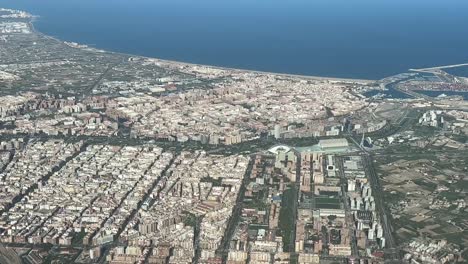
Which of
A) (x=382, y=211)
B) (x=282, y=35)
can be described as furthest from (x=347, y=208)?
(x=282, y=35)

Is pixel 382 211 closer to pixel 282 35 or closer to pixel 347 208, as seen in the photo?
pixel 347 208

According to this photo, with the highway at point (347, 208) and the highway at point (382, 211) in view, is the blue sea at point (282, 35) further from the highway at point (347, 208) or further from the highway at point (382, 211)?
the highway at point (347, 208)

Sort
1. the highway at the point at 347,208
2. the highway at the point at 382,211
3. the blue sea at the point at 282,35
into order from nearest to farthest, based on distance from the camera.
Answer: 1. the highway at the point at 382,211
2. the highway at the point at 347,208
3. the blue sea at the point at 282,35

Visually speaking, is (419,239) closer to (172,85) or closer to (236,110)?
(236,110)

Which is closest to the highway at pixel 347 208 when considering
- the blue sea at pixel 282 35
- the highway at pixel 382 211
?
the highway at pixel 382 211

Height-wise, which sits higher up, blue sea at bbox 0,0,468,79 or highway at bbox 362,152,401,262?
blue sea at bbox 0,0,468,79

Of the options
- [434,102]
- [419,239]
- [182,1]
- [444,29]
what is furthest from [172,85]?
[182,1]

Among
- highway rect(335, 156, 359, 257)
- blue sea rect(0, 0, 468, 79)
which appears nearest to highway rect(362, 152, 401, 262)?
highway rect(335, 156, 359, 257)

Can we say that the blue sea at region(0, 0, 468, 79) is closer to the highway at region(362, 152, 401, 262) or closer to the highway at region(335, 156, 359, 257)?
the highway at region(362, 152, 401, 262)

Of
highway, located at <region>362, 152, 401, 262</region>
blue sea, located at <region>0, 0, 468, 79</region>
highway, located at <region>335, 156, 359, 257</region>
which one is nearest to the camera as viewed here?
highway, located at <region>362, 152, 401, 262</region>
